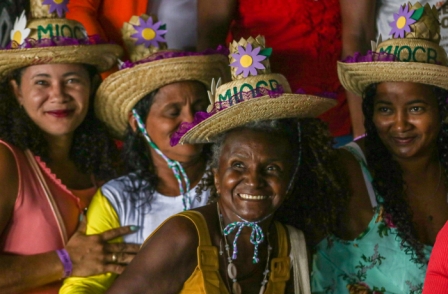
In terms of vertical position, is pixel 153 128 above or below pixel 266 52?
below

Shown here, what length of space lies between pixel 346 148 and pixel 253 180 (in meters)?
0.80

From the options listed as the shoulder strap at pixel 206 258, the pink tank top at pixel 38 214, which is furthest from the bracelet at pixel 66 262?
the shoulder strap at pixel 206 258

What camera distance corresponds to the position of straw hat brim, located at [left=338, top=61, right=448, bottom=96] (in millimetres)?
3309

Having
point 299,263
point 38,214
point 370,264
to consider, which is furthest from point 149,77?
point 370,264

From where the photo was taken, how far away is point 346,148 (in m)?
3.58

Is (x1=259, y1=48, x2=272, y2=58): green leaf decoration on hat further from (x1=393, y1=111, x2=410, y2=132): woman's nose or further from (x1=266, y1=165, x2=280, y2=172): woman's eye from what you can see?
(x1=393, y1=111, x2=410, y2=132): woman's nose

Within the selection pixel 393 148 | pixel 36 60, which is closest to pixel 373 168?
pixel 393 148

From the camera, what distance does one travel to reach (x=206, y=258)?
9.63ft

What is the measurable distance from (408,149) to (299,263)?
0.78 meters

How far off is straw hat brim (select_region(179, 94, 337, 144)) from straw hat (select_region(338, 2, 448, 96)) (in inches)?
14.8

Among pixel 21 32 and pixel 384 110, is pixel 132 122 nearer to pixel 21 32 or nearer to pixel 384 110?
pixel 21 32

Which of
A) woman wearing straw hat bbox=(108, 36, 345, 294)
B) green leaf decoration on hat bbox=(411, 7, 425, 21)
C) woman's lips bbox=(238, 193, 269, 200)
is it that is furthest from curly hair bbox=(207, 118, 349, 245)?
green leaf decoration on hat bbox=(411, 7, 425, 21)

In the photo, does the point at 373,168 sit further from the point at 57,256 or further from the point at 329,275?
the point at 57,256

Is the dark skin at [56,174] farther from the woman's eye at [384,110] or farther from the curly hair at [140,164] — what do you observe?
the woman's eye at [384,110]
